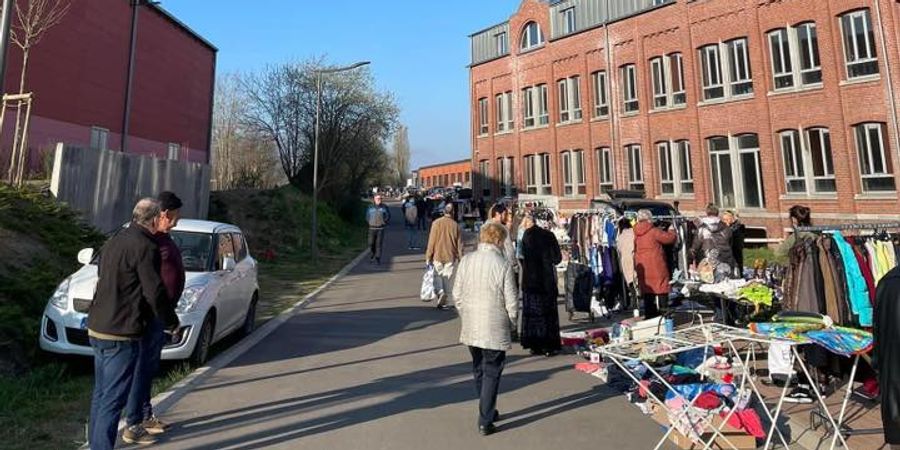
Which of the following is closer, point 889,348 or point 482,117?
point 889,348

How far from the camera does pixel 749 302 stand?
7.54m

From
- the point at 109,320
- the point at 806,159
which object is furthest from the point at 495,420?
the point at 806,159

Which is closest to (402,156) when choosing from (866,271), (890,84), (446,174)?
(446,174)

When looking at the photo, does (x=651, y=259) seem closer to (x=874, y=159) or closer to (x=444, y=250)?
(x=444, y=250)

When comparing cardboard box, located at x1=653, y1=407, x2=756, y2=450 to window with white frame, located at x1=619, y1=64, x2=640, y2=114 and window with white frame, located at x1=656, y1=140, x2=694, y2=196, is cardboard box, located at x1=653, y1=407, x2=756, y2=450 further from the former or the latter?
window with white frame, located at x1=619, y1=64, x2=640, y2=114

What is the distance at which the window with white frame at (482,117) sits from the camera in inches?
1521

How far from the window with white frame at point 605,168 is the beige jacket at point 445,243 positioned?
2105cm

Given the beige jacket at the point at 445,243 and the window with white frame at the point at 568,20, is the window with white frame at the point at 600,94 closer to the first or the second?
the window with white frame at the point at 568,20

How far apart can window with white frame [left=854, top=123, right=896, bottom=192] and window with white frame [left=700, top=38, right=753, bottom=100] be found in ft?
15.8

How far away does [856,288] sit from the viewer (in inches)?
239

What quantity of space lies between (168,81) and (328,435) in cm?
2794

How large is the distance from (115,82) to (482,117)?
2284cm

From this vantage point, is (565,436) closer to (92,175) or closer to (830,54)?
(92,175)

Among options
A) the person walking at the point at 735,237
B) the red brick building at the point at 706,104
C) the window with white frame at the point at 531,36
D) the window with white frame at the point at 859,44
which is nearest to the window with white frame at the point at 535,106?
the red brick building at the point at 706,104
